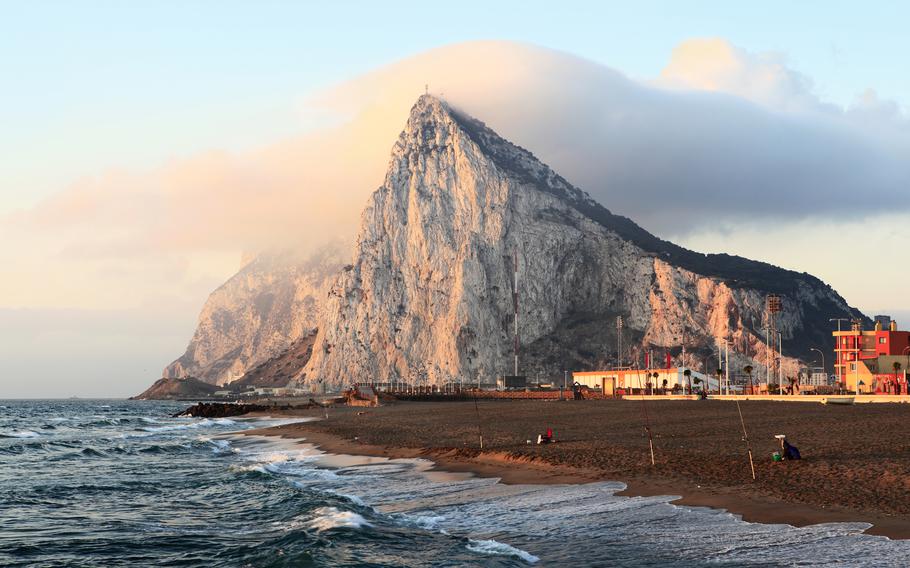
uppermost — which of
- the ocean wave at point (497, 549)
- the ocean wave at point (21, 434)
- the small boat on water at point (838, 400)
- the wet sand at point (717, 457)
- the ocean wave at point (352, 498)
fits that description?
the small boat on water at point (838, 400)

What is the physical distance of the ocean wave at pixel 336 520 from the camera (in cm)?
2372

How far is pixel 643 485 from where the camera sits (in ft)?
85.9

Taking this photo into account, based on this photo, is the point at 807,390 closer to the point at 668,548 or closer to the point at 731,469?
the point at 731,469

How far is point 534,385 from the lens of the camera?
641 feet

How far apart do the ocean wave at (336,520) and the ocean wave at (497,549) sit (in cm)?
467

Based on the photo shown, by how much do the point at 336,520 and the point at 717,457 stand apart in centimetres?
1430

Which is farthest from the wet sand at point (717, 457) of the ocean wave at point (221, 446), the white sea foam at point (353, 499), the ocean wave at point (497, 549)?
the ocean wave at point (221, 446)

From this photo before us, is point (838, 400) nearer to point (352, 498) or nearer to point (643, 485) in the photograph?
point (643, 485)

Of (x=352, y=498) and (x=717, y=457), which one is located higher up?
(x=717, y=457)

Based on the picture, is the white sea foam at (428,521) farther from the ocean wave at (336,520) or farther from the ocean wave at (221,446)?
the ocean wave at (221,446)

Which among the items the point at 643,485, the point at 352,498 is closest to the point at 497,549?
the point at 643,485

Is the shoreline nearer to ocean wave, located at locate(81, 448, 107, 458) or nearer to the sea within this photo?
the sea

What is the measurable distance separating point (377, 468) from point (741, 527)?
22544 millimetres

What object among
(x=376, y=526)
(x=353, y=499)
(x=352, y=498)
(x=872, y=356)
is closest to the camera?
(x=376, y=526)
